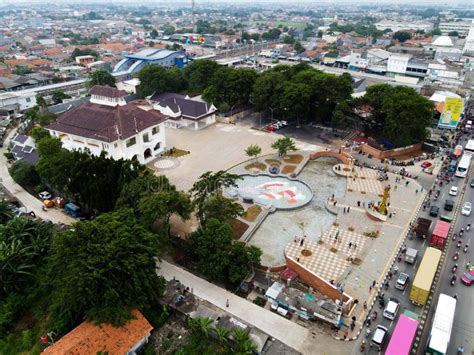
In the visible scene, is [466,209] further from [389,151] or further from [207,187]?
[207,187]

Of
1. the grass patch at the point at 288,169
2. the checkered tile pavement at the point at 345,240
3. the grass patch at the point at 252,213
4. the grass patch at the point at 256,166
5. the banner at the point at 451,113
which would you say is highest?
the banner at the point at 451,113

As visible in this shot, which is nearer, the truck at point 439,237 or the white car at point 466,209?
the truck at point 439,237

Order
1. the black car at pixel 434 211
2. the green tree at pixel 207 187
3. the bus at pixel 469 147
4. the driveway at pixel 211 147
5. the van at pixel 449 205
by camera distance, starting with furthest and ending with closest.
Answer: the bus at pixel 469 147
the driveway at pixel 211 147
the van at pixel 449 205
the black car at pixel 434 211
the green tree at pixel 207 187

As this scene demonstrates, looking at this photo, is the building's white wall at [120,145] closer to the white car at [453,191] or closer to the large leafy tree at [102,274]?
the large leafy tree at [102,274]

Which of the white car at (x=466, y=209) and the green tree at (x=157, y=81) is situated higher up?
the green tree at (x=157, y=81)

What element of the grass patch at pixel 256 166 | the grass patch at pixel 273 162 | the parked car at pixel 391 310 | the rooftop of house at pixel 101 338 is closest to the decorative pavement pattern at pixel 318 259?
the parked car at pixel 391 310

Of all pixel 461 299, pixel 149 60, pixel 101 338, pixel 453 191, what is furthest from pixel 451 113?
pixel 149 60

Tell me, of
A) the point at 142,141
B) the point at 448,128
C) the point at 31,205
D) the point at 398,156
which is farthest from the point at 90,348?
the point at 448,128
